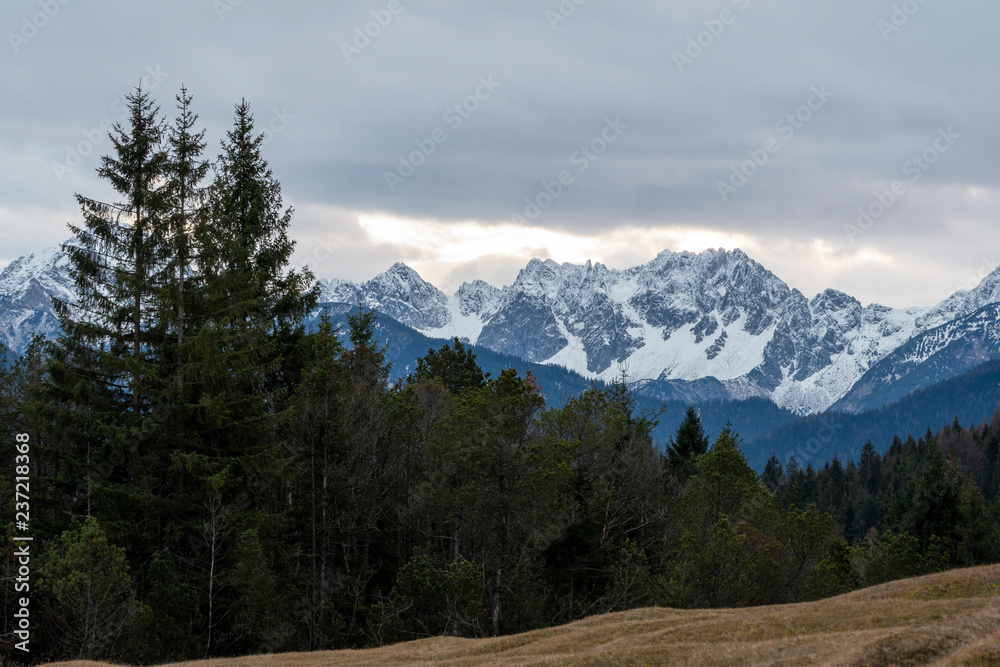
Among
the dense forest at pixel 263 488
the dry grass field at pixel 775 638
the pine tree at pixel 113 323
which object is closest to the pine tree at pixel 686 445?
the dense forest at pixel 263 488

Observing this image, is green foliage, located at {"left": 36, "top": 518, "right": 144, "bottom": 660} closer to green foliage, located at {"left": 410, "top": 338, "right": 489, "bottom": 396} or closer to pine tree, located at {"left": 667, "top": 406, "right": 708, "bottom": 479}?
green foliage, located at {"left": 410, "top": 338, "right": 489, "bottom": 396}

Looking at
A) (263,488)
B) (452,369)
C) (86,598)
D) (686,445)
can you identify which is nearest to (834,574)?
(263,488)

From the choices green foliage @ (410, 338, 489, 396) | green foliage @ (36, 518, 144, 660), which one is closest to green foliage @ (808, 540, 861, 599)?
green foliage @ (410, 338, 489, 396)

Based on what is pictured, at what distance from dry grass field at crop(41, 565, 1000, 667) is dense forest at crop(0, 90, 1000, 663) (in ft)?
16.1

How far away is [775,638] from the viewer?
23.7m

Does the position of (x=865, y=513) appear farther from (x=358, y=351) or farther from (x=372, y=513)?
(x=372, y=513)

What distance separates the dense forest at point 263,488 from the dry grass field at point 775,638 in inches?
193

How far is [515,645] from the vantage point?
28.5 meters

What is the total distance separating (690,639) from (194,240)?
26.7m

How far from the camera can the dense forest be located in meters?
33.4

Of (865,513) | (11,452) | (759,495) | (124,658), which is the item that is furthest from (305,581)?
(865,513)

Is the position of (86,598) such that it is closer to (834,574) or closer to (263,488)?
(263,488)

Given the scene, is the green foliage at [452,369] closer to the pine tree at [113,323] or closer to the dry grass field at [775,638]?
the pine tree at [113,323]

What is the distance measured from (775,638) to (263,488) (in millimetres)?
24750
